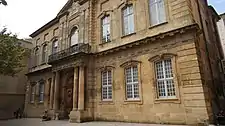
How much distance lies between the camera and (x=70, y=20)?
18859mm

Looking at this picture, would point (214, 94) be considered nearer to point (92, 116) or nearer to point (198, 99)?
point (198, 99)

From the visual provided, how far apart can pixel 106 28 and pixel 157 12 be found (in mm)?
4900

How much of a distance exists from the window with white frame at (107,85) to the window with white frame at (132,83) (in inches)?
67.7

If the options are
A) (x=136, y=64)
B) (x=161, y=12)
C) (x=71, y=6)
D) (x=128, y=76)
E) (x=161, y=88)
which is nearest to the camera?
(x=161, y=88)

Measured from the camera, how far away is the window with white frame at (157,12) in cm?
1215

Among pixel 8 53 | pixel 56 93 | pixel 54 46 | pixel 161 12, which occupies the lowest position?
pixel 56 93

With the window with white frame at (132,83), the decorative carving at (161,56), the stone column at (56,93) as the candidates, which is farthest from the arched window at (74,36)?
the decorative carving at (161,56)

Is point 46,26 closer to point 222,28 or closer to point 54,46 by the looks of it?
point 54,46

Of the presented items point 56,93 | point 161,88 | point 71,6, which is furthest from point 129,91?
point 71,6

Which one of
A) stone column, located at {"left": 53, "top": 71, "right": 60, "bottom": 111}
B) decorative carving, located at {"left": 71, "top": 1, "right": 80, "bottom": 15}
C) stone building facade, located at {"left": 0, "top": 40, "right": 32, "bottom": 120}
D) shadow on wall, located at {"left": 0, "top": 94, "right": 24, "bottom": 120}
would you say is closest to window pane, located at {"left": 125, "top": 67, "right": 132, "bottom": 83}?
stone column, located at {"left": 53, "top": 71, "right": 60, "bottom": 111}

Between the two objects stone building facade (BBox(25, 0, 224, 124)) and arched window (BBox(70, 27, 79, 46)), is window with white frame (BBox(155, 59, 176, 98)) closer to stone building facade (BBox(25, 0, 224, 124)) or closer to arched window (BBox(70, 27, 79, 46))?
stone building facade (BBox(25, 0, 224, 124))

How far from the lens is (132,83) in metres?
12.7

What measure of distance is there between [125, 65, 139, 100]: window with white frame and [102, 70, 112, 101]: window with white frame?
5.64 ft

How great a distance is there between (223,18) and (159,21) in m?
11.6
